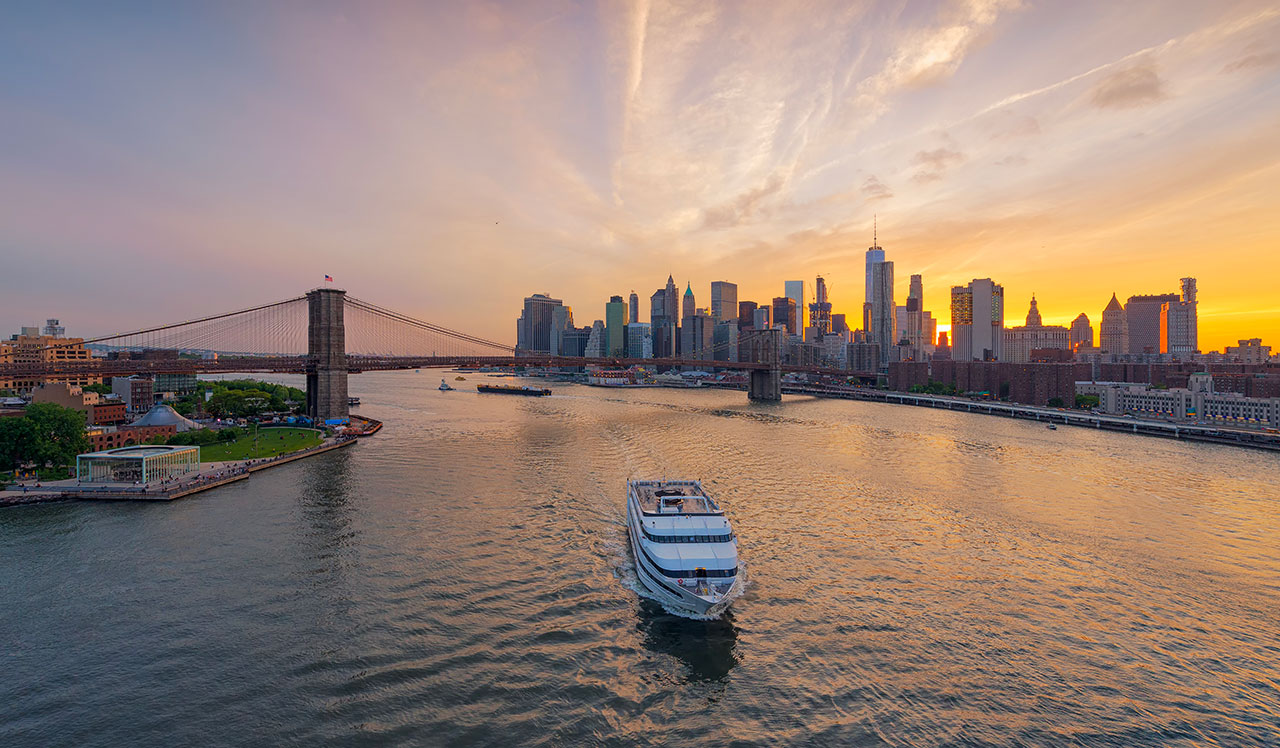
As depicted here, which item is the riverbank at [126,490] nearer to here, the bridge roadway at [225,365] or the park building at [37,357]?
the bridge roadway at [225,365]

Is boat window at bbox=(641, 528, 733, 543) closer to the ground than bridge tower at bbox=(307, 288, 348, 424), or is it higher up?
closer to the ground

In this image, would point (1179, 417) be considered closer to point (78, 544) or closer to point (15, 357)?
point (78, 544)

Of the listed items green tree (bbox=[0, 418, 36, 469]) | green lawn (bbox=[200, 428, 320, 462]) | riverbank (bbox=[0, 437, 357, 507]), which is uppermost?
green tree (bbox=[0, 418, 36, 469])

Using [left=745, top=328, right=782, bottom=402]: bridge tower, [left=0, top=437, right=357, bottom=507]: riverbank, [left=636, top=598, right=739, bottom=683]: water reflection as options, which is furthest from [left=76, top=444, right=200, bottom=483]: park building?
[left=745, top=328, right=782, bottom=402]: bridge tower

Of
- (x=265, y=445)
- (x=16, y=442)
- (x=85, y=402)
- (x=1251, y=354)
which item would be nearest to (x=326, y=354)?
(x=265, y=445)

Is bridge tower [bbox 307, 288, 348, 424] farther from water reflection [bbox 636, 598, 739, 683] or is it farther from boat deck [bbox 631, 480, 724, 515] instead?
water reflection [bbox 636, 598, 739, 683]

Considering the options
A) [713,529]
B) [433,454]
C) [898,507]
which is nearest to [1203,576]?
[898,507]

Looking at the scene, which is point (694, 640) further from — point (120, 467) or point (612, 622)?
point (120, 467)
